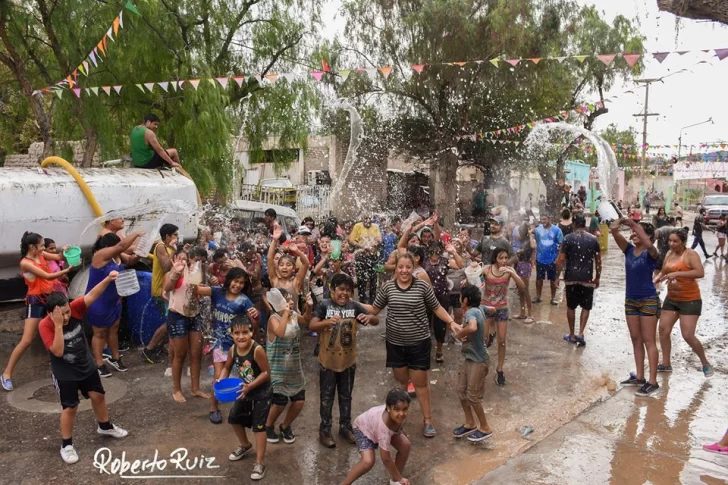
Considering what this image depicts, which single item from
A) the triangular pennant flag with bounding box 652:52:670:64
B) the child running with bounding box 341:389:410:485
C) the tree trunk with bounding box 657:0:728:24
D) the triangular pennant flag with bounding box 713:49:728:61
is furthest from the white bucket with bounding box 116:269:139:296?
the triangular pennant flag with bounding box 713:49:728:61

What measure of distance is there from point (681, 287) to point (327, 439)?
13.5 feet

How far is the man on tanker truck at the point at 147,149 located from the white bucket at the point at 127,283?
2.29m

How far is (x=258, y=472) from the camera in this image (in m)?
4.39

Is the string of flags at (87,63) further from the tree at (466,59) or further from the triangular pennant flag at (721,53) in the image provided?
the tree at (466,59)

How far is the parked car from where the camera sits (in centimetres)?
2520

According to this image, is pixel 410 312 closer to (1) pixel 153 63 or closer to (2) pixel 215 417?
(2) pixel 215 417

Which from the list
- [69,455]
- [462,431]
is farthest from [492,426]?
[69,455]

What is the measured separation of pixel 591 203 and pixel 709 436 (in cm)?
2791

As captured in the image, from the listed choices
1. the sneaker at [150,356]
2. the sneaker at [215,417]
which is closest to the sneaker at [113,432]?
the sneaker at [215,417]

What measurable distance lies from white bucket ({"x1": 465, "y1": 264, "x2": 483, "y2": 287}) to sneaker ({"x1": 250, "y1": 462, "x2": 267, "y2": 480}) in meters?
3.45

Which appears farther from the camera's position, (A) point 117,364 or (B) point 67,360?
(A) point 117,364

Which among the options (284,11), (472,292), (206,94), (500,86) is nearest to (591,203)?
(500,86)

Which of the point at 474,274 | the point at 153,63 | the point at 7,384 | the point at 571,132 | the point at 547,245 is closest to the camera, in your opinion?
the point at 7,384

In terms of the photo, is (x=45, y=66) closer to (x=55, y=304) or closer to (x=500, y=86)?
(x=55, y=304)
